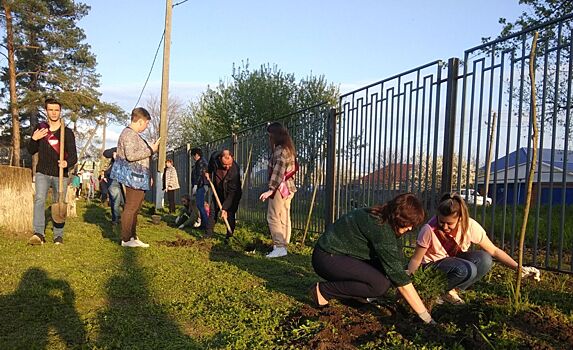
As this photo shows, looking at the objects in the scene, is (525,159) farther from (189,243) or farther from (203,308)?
(189,243)

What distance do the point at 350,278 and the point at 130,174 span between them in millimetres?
3750

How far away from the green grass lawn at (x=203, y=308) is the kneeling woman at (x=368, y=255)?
0.15 metres

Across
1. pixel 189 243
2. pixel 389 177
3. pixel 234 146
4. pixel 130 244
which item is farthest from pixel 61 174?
pixel 234 146

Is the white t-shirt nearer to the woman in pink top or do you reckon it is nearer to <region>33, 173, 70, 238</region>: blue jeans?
the woman in pink top

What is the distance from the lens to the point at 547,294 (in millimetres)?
4207

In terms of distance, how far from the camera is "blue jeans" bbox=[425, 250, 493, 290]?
3.67m

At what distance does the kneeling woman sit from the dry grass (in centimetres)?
467

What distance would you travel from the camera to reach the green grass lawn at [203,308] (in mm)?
2980

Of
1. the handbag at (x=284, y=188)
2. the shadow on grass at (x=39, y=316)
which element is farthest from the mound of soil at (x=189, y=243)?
the shadow on grass at (x=39, y=316)

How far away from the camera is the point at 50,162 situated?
239 inches

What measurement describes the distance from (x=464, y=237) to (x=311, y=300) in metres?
1.31

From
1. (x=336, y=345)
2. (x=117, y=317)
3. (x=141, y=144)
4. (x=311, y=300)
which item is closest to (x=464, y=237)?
(x=311, y=300)

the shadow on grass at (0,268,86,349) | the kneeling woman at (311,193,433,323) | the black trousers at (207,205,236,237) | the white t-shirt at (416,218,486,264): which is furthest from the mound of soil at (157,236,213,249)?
the white t-shirt at (416,218,486,264)

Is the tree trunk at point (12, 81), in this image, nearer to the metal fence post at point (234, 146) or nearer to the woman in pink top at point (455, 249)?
the metal fence post at point (234, 146)
